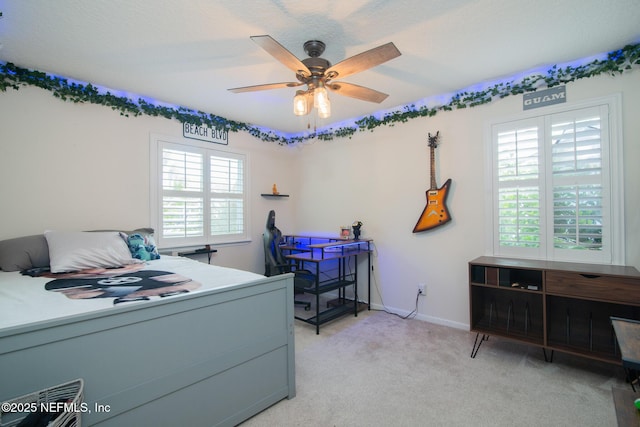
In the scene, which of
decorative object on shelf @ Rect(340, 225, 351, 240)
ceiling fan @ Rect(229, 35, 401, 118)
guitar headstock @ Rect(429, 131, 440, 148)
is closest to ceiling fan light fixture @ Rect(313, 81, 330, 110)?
ceiling fan @ Rect(229, 35, 401, 118)

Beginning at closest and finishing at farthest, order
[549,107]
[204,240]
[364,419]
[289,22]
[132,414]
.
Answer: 1. [132,414]
2. [364,419]
3. [289,22]
4. [549,107]
5. [204,240]

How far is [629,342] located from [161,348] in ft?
6.82

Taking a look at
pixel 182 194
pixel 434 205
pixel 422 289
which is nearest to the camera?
pixel 434 205

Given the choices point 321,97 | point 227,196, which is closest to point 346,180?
point 227,196

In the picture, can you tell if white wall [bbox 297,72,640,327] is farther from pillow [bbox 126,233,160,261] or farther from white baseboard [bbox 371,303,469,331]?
pillow [bbox 126,233,160,261]

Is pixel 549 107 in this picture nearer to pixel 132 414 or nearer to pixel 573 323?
pixel 573 323

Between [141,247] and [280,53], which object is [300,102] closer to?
[280,53]

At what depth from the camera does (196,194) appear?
3762 mm

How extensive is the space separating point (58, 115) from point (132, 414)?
9.47 ft

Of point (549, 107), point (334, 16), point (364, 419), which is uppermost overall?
point (334, 16)

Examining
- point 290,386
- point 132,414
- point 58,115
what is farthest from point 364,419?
point 58,115

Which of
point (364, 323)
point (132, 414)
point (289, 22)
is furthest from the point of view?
point (364, 323)

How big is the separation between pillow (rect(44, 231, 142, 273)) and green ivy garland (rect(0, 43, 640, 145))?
1.39 metres

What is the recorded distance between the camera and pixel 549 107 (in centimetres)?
271
